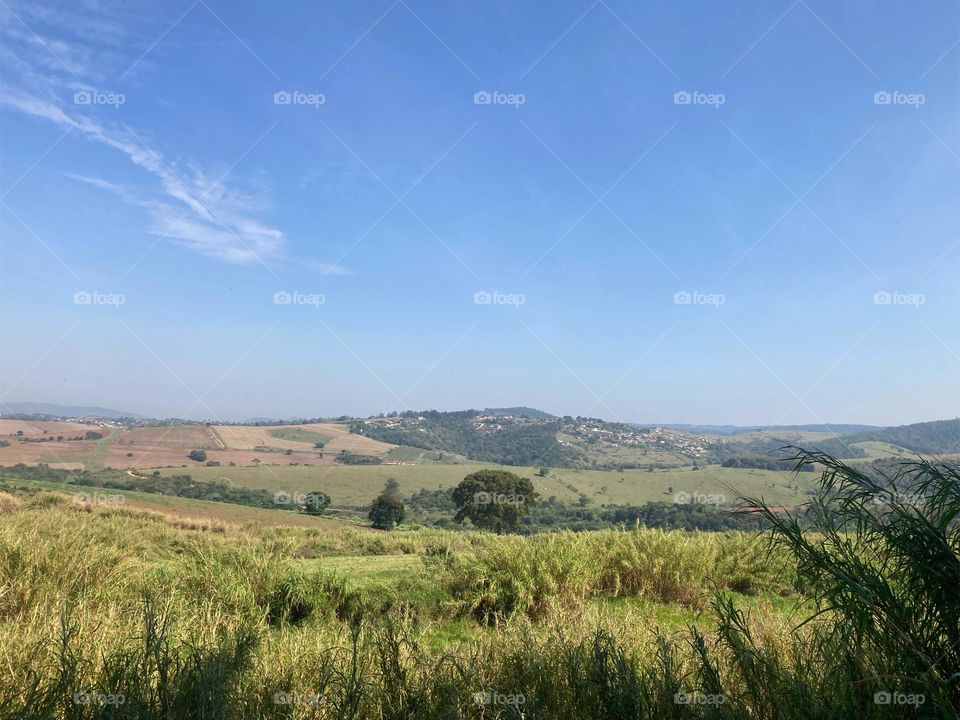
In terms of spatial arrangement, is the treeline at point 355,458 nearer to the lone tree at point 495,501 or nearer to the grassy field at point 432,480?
the grassy field at point 432,480

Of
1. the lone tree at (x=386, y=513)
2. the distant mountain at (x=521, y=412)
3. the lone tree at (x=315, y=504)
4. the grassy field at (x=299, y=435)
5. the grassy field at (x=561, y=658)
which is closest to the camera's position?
the grassy field at (x=561, y=658)

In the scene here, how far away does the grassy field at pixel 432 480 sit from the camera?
5272cm

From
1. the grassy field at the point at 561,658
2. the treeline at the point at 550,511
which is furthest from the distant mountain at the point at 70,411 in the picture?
the grassy field at the point at 561,658

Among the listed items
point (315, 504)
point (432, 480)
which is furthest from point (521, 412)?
point (315, 504)

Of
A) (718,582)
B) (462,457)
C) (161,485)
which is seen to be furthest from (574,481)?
(718,582)

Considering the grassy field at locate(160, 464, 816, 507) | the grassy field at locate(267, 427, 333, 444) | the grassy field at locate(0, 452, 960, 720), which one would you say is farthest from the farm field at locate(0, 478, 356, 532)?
the grassy field at locate(267, 427, 333, 444)

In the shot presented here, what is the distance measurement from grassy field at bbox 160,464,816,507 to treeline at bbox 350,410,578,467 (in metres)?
8.85

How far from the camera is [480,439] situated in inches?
3334

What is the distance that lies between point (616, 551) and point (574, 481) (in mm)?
52508

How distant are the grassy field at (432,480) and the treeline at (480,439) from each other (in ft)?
29.0

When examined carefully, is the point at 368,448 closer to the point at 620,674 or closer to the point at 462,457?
the point at 462,457

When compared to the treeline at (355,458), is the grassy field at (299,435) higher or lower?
higher

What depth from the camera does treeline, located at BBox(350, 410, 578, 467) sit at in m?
78.4

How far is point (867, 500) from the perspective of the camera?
3836 mm
